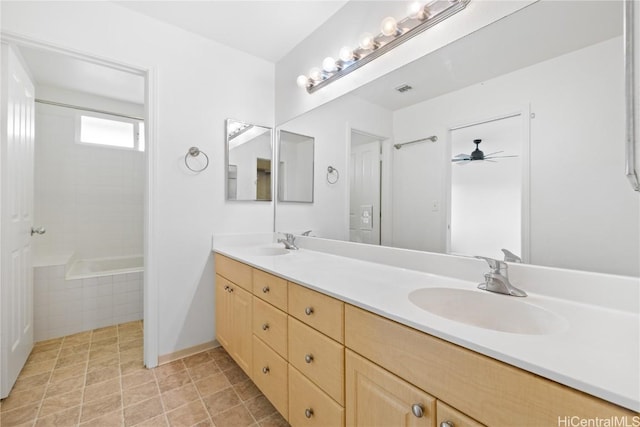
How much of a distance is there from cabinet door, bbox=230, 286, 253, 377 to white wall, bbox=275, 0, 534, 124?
140cm

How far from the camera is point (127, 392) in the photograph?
5.08ft

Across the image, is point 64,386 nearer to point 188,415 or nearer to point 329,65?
point 188,415

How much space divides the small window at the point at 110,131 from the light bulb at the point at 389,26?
304 centimetres

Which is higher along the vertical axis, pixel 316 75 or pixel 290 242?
pixel 316 75

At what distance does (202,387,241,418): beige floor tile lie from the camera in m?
1.42

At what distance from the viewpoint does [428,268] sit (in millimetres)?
1246

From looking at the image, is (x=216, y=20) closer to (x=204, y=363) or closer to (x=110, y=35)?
(x=110, y=35)

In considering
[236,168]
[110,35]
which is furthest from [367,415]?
A: [110,35]

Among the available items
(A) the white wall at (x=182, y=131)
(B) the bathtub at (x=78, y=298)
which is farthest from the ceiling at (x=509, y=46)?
(B) the bathtub at (x=78, y=298)

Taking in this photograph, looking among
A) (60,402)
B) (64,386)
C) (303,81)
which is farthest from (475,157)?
(64,386)

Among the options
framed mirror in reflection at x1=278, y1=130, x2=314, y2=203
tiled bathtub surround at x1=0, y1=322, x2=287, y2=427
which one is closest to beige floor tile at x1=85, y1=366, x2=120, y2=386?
tiled bathtub surround at x1=0, y1=322, x2=287, y2=427

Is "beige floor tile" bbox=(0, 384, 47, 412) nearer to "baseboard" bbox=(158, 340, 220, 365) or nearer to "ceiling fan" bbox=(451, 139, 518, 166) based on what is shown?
"baseboard" bbox=(158, 340, 220, 365)

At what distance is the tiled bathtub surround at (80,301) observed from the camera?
2182 millimetres

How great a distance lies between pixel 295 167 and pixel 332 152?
1.38ft
